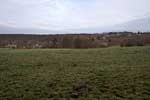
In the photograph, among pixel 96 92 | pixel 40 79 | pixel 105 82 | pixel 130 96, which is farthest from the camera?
pixel 40 79

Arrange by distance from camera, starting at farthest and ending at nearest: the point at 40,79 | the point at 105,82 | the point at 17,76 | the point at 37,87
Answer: the point at 17,76
the point at 40,79
the point at 105,82
the point at 37,87

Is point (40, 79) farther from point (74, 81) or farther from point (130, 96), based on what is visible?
point (130, 96)

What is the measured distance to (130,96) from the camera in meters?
6.41

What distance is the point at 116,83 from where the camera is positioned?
314 inches

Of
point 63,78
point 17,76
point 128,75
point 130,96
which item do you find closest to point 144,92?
point 130,96

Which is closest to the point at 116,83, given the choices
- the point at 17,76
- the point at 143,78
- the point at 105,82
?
the point at 105,82

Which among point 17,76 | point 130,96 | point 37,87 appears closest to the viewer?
point 130,96

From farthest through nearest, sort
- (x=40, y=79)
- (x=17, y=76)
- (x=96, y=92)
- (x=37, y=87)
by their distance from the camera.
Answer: (x=17, y=76) → (x=40, y=79) → (x=37, y=87) → (x=96, y=92)

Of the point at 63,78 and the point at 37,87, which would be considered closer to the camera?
the point at 37,87

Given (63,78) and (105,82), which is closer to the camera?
(105,82)

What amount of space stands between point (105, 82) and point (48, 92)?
92.5 inches

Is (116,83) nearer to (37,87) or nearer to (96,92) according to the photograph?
(96,92)

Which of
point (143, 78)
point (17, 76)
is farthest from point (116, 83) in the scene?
point (17, 76)

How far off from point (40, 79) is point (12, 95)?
7.11ft
